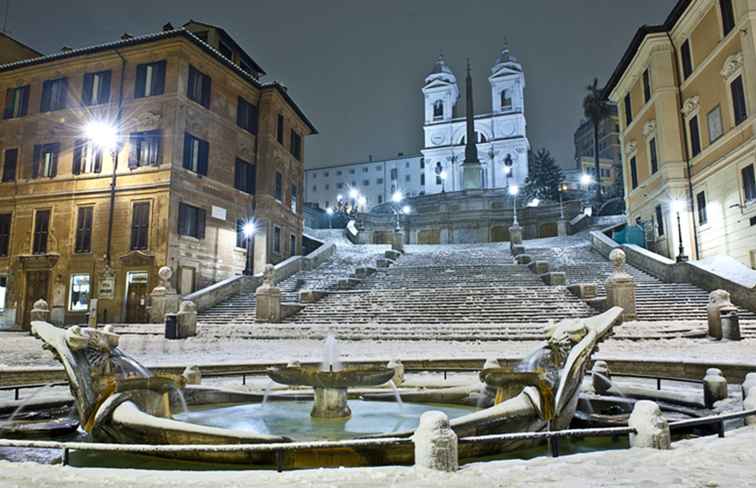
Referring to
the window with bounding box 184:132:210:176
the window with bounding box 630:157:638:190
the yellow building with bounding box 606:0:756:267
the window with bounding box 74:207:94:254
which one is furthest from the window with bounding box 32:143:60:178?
the window with bounding box 630:157:638:190

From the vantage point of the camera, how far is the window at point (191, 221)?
2773 centimetres

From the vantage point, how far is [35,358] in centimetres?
1415

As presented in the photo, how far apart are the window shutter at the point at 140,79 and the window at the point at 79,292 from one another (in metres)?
10.7

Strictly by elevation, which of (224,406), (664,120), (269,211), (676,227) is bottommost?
(224,406)

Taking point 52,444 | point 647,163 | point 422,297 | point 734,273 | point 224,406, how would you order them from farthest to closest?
point 647,163
point 422,297
point 734,273
point 224,406
point 52,444

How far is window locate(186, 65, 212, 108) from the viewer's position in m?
29.5

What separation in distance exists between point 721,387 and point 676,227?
2436 centimetres

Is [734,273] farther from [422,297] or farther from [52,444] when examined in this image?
[52,444]

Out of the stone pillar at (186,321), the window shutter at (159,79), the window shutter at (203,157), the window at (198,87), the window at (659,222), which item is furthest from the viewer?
the window at (659,222)

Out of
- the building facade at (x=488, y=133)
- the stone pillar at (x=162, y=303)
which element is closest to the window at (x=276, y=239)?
the stone pillar at (x=162, y=303)

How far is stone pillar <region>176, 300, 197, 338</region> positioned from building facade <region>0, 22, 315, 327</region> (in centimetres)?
733

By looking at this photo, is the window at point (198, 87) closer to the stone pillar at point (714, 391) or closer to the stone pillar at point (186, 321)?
the stone pillar at point (186, 321)

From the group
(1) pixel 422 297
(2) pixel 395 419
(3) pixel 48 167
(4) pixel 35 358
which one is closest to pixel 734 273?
(1) pixel 422 297

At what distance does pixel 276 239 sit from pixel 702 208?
25.6 meters
